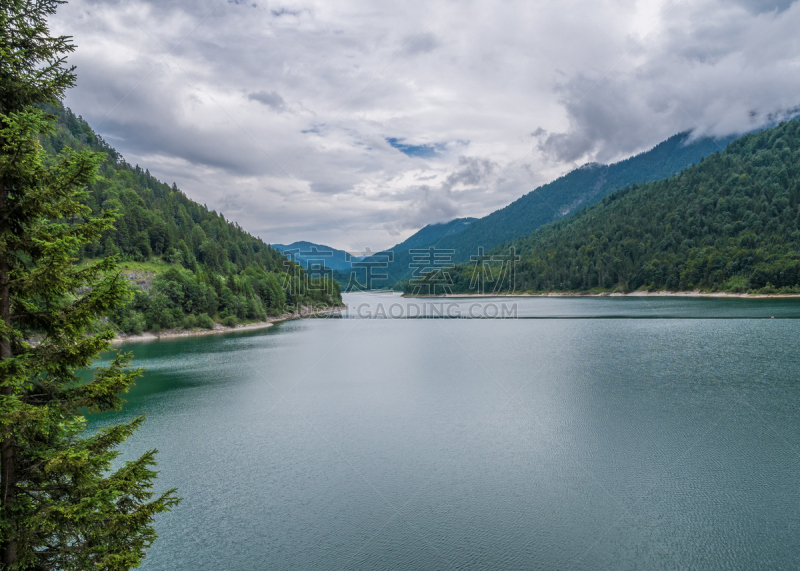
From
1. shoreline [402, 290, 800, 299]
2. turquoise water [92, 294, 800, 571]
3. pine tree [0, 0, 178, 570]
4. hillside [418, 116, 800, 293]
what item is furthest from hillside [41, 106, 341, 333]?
hillside [418, 116, 800, 293]

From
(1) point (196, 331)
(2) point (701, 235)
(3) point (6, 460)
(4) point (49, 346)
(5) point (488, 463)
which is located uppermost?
(2) point (701, 235)

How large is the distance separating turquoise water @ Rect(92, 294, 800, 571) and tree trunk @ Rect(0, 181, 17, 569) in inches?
246

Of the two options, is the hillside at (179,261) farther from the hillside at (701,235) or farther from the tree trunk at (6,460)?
the hillside at (701,235)

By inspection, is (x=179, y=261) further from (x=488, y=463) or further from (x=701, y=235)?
(x=701, y=235)

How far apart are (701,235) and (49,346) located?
471 feet

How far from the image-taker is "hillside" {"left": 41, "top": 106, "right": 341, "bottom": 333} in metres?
64.6

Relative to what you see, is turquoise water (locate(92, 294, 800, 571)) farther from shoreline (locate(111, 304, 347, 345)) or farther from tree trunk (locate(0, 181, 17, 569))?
shoreline (locate(111, 304, 347, 345))

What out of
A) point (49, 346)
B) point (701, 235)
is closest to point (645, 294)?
point (701, 235)

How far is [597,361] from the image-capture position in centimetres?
3372

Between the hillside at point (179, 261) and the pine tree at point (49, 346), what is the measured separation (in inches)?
1499

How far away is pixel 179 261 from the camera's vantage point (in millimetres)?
82688

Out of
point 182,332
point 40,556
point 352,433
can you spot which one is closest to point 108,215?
point 40,556

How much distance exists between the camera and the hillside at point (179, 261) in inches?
2544

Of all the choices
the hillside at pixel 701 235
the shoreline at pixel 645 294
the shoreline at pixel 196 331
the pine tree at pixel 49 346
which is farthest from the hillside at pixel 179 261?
the hillside at pixel 701 235
